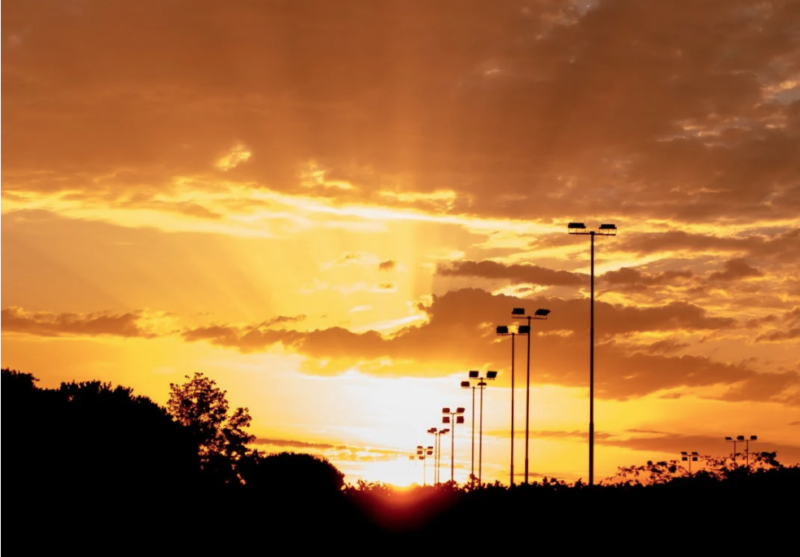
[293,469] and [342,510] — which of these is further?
[293,469]

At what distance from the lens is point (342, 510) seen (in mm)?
48781

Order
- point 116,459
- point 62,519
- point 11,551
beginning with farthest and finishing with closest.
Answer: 1. point 116,459
2. point 62,519
3. point 11,551

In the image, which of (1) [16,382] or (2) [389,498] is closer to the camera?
(2) [389,498]

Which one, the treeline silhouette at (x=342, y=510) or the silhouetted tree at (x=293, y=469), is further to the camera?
the silhouetted tree at (x=293, y=469)

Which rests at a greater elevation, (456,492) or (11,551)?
(456,492)

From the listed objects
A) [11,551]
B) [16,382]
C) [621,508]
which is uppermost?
[16,382]

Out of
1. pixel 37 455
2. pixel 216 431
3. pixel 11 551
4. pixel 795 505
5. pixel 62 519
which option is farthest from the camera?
pixel 216 431

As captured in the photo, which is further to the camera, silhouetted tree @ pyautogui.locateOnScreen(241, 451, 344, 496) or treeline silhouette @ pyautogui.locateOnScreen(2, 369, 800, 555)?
silhouetted tree @ pyautogui.locateOnScreen(241, 451, 344, 496)

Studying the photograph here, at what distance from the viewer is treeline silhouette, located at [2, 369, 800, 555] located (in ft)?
118

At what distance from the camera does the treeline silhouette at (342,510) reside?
36.1 metres

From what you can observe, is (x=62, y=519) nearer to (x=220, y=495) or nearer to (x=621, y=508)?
(x=220, y=495)

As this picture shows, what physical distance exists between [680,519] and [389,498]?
16984mm

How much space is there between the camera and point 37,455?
7088 cm

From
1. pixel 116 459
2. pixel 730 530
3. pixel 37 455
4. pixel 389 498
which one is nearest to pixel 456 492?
pixel 389 498
